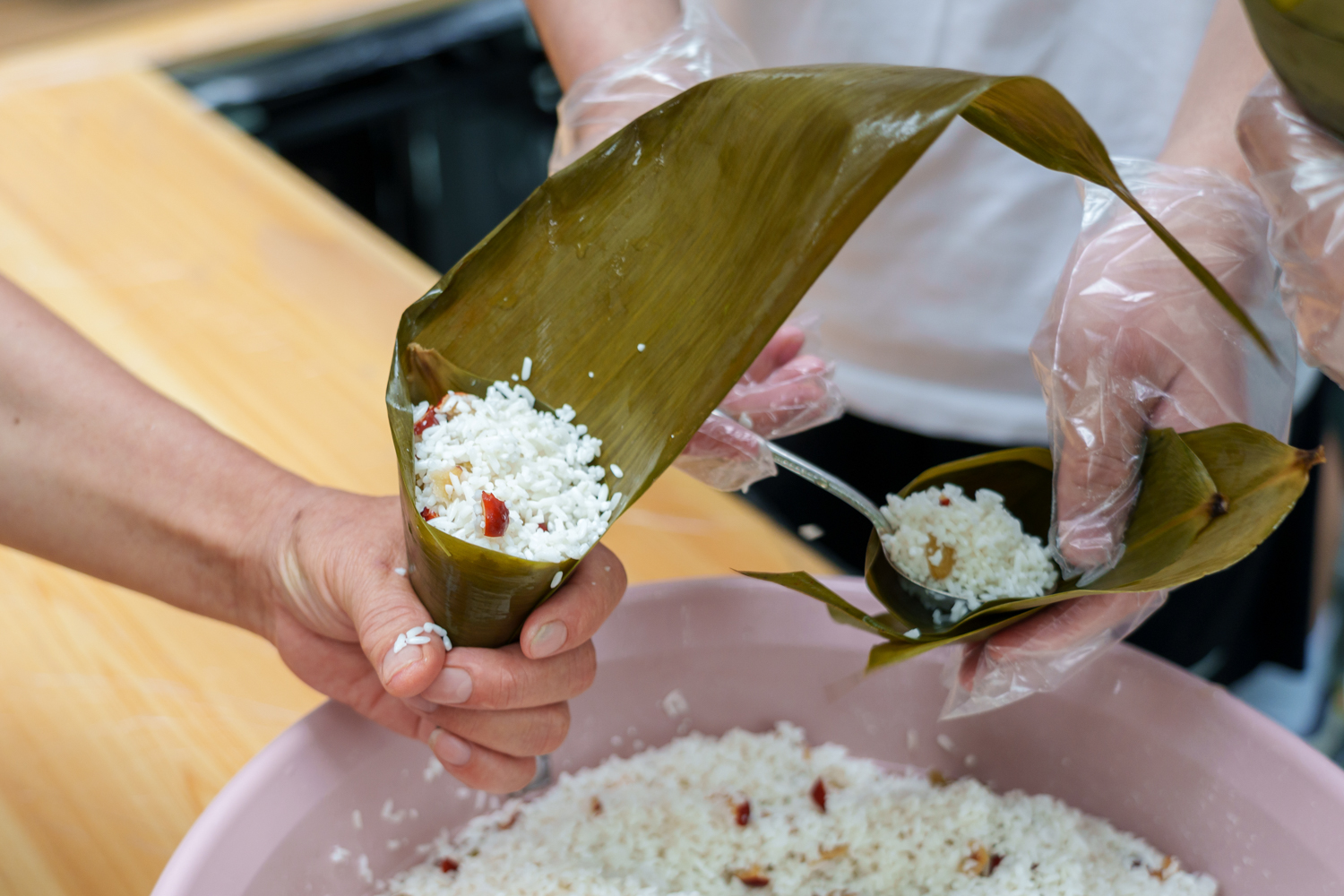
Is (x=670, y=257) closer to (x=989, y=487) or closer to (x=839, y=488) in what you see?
(x=839, y=488)

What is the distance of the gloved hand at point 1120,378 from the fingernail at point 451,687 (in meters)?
0.35

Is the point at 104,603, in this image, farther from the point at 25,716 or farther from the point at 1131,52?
the point at 1131,52

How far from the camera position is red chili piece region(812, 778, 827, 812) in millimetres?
863

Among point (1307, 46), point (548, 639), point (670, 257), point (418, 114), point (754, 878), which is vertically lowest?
point (754, 878)

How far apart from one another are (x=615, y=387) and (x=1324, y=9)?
1.42 ft

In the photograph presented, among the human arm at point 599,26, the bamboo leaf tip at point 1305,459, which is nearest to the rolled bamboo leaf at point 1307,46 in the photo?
the bamboo leaf tip at point 1305,459

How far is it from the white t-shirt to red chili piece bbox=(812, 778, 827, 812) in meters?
0.45

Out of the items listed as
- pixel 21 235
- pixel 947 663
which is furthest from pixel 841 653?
pixel 21 235

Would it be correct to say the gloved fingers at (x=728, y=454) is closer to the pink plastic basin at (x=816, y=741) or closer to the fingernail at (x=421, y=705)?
the pink plastic basin at (x=816, y=741)

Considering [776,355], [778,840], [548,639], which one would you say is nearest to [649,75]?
[776,355]

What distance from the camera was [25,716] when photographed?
3.04 ft

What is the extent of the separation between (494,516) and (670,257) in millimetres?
204

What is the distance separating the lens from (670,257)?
0.70 meters

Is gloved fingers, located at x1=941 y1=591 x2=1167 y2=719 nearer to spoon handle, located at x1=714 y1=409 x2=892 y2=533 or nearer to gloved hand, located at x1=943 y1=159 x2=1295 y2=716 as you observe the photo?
gloved hand, located at x1=943 y1=159 x2=1295 y2=716
